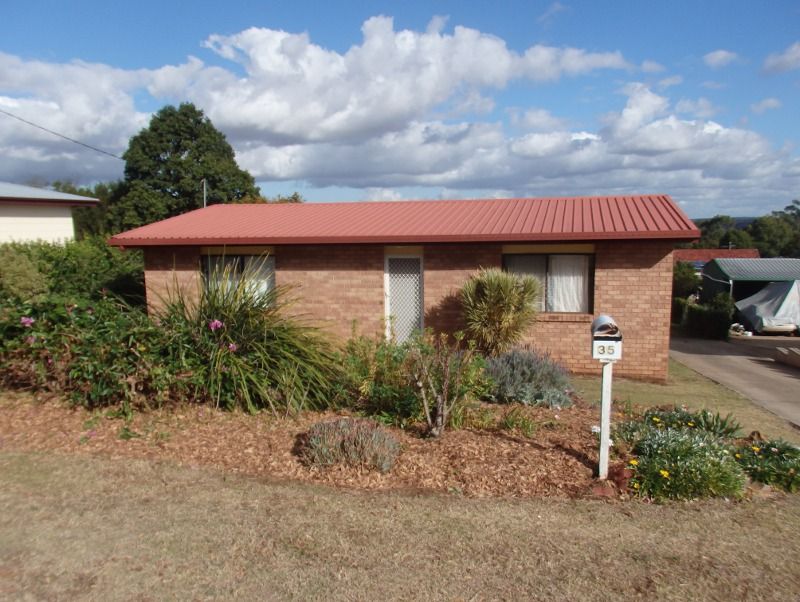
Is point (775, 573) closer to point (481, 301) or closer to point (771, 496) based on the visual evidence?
point (771, 496)

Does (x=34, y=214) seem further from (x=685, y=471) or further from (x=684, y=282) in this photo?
(x=684, y=282)

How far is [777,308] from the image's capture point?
22734 mm

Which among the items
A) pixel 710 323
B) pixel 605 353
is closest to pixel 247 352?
pixel 605 353

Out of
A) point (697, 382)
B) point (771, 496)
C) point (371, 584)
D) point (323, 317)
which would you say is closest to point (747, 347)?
point (697, 382)

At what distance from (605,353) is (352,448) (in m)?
2.29

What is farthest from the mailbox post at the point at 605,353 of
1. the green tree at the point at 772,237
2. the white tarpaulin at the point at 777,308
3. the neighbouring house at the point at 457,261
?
the green tree at the point at 772,237

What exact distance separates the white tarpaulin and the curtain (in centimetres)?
1490

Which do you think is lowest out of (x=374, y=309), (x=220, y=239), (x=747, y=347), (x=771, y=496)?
(x=747, y=347)

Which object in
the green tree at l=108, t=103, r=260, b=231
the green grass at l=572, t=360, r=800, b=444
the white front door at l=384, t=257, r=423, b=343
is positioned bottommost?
the green grass at l=572, t=360, r=800, b=444

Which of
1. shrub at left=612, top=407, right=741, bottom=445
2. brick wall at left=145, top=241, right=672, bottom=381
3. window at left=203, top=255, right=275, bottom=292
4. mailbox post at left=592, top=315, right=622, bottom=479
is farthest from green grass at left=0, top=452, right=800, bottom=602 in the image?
window at left=203, top=255, right=275, bottom=292

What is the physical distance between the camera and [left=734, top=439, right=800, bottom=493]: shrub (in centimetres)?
534

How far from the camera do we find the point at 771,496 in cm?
513

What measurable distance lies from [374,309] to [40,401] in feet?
20.2

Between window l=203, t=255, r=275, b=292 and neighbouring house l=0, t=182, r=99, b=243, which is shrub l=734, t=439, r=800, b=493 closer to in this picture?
window l=203, t=255, r=275, b=292
